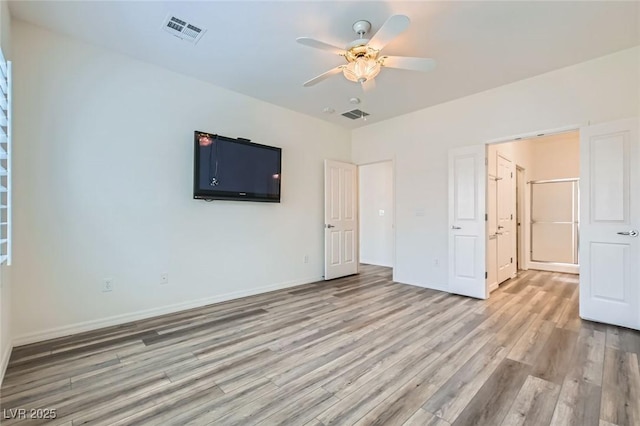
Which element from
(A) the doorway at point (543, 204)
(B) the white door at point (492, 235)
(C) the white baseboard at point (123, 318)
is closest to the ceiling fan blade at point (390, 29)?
(B) the white door at point (492, 235)

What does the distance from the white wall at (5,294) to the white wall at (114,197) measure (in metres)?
0.15

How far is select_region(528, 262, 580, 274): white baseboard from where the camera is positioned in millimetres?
5613

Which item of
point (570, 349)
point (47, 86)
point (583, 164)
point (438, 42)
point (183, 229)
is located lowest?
point (570, 349)

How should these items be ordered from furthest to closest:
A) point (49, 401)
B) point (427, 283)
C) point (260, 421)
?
point (427, 283) → point (49, 401) → point (260, 421)

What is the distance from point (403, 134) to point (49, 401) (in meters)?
5.00

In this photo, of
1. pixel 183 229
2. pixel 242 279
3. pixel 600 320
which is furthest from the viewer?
pixel 242 279

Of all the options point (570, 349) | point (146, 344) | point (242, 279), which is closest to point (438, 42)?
point (570, 349)

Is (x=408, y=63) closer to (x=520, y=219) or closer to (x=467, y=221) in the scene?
(x=467, y=221)

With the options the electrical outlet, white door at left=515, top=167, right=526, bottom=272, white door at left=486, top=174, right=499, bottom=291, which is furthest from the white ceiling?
white door at left=515, top=167, right=526, bottom=272

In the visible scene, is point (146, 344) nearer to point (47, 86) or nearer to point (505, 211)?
point (47, 86)

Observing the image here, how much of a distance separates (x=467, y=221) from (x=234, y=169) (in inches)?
129

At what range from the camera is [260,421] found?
159 cm

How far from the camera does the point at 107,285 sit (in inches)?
115

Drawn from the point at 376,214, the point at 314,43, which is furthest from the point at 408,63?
the point at 376,214
